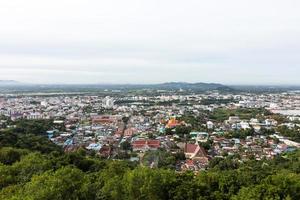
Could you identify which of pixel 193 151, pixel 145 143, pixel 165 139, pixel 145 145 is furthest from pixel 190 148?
pixel 165 139

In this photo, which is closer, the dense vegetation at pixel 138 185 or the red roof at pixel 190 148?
the dense vegetation at pixel 138 185

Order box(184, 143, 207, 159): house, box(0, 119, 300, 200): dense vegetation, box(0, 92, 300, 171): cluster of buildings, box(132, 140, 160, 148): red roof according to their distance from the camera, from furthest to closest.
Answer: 1. box(132, 140, 160, 148): red roof
2. box(0, 92, 300, 171): cluster of buildings
3. box(184, 143, 207, 159): house
4. box(0, 119, 300, 200): dense vegetation

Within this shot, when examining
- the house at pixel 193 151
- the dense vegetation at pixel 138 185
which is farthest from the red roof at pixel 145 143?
the dense vegetation at pixel 138 185

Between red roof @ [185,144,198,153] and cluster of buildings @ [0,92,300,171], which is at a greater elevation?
red roof @ [185,144,198,153]

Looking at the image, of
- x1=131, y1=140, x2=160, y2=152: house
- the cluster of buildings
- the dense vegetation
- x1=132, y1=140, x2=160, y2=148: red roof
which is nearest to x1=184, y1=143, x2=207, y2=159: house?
the cluster of buildings

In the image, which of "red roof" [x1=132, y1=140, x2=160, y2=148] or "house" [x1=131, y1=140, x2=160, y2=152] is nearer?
"house" [x1=131, y1=140, x2=160, y2=152]

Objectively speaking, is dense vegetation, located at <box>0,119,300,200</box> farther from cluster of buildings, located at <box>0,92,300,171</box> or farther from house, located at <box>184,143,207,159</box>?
house, located at <box>184,143,207,159</box>

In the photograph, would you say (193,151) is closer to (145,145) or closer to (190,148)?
(190,148)

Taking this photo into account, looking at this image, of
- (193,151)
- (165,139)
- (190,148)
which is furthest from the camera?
(165,139)

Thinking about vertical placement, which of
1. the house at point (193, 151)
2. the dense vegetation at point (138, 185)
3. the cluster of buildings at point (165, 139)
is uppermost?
the dense vegetation at point (138, 185)

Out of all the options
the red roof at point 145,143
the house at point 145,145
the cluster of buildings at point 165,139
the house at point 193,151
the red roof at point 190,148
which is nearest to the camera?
the house at point 193,151

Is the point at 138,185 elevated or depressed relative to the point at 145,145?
elevated

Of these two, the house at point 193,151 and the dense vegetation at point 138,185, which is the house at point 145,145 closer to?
the house at point 193,151
